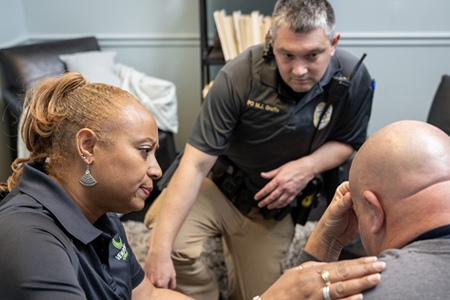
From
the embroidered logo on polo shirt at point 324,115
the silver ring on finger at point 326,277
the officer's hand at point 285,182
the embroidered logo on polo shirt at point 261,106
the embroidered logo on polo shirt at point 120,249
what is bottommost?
the officer's hand at point 285,182

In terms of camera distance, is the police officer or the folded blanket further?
the folded blanket

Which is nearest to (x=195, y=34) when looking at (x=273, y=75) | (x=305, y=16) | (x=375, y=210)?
(x=273, y=75)

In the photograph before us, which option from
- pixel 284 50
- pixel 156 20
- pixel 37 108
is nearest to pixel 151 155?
pixel 37 108

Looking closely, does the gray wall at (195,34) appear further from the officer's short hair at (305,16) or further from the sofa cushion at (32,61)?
the officer's short hair at (305,16)

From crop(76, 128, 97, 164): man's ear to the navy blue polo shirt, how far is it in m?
0.08

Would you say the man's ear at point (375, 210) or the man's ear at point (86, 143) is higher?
the man's ear at point (86, 143)

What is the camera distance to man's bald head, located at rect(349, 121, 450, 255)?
678 millimetres

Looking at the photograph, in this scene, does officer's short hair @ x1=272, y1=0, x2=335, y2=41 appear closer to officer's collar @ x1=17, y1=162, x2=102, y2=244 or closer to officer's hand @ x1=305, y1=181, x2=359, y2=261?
officer's hand @ x1=305, y1=181, x2=359, y2=261

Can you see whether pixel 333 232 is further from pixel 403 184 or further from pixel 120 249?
pixel 120 249

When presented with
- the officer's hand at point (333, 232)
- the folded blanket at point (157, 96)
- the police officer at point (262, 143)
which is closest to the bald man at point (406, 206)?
the officer's hand at point (333, 232)

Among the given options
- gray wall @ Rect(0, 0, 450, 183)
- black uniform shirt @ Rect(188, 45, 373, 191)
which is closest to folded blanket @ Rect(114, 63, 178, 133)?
gray wall @ Rect(0, 0, 450, 183)

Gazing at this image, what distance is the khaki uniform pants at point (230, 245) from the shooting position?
5.02 ft

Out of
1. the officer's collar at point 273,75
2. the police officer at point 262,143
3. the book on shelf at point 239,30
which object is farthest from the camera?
the book on shelf at point 239,30

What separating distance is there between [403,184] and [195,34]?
7.37ft
